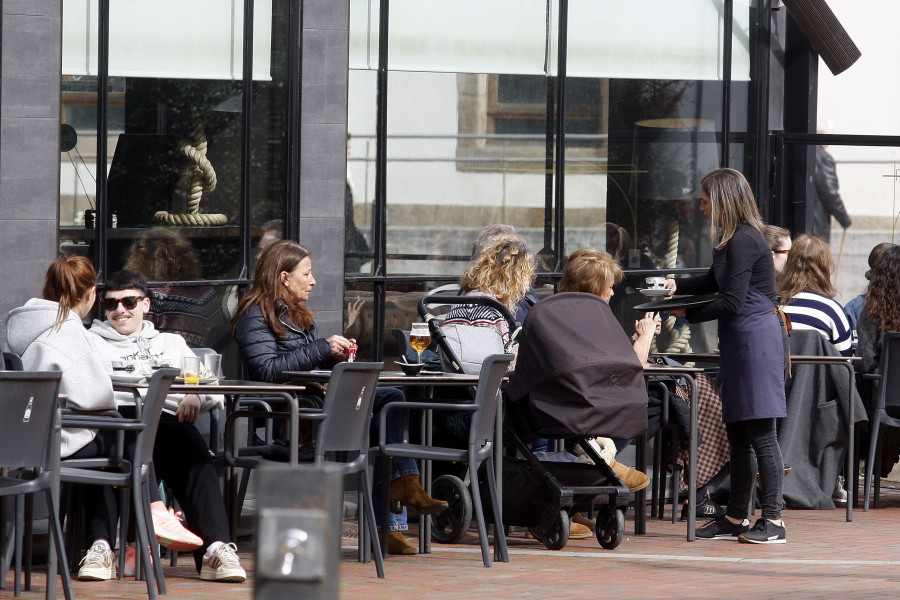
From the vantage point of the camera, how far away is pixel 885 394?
903cm

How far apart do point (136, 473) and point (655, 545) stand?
9.83 ft

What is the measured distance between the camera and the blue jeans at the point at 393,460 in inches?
279

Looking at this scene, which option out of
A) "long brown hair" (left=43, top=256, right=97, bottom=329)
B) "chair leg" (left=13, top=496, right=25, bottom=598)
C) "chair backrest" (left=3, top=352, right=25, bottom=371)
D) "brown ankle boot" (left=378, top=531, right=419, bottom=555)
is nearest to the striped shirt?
"brown ankle boot" (left=378, top=531, right=419, bottom=555)

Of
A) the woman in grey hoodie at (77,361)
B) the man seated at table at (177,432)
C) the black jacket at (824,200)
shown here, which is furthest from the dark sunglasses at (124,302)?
the black jacket at (824,200)

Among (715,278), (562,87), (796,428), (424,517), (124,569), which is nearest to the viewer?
(124,569)

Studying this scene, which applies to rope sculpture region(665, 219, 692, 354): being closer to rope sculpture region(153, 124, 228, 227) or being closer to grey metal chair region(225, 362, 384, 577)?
rope sculpture region(153, 124, 228, 227)

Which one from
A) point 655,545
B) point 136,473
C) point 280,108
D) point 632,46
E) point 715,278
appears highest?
point 632,46

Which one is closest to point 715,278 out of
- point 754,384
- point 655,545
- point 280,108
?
point 754,384

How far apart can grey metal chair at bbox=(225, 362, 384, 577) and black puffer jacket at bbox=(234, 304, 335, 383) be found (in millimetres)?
677

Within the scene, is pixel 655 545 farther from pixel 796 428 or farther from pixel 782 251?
pixel 782 251

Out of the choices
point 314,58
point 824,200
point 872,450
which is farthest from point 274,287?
point 824,200

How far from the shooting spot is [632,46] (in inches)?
435

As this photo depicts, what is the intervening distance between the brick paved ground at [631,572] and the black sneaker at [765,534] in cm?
7

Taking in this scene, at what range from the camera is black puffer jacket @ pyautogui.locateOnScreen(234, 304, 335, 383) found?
709cm
